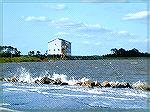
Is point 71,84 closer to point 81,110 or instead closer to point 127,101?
point 127,101

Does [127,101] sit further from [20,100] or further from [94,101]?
[20,100]

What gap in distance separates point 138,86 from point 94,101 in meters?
7.56

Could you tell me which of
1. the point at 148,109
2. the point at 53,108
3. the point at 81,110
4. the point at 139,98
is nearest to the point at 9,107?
the point at 53,108

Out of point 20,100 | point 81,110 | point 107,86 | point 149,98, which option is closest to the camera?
point 81,110

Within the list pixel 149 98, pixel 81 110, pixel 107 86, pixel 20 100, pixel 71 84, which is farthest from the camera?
pixel 71 84

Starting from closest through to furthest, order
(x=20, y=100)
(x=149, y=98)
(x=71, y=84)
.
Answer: (x=20, y=100) < (x=149, y=98) < (x=71, y=84)

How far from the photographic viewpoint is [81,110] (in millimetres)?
13539

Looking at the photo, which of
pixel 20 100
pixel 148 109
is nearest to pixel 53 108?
pixel 20 100

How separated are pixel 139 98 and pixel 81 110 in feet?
13.3

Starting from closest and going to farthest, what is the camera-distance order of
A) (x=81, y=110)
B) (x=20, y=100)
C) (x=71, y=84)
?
1. (x=81, y=110)
2. (x=20, y=100)
3. (x=71, y=84)

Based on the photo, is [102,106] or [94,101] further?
[94,101]

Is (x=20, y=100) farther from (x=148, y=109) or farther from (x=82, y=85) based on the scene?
(x=82, y=85)

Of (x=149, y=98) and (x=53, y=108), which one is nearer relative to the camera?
(x=53, y=108)

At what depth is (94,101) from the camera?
52.4 feet
